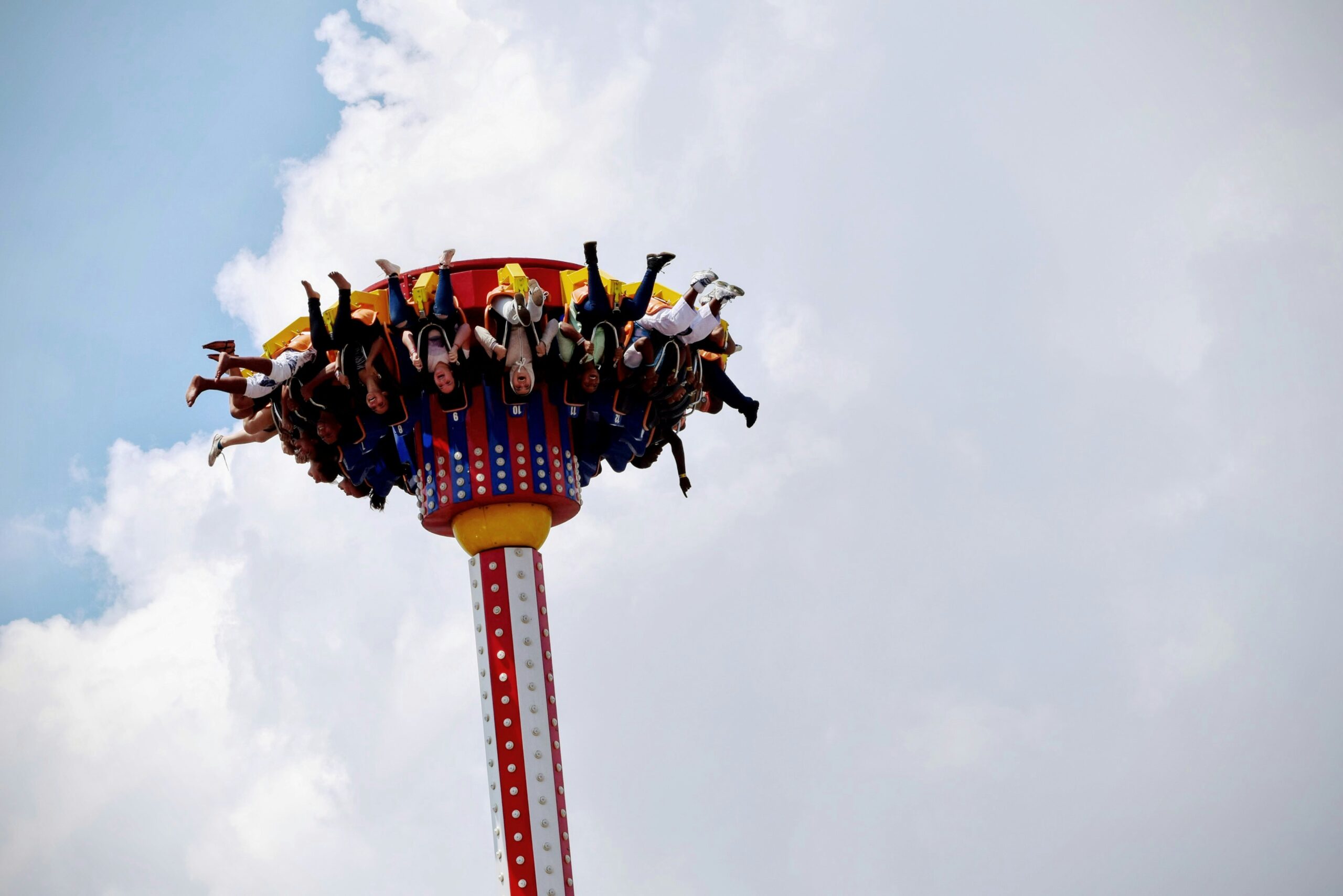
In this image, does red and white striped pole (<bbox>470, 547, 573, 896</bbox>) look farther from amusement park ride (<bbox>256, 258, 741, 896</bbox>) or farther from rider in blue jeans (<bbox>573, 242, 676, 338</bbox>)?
rider in blue jeans (<bbox>573, 242, 676, 338</bbox>)

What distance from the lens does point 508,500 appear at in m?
17.1

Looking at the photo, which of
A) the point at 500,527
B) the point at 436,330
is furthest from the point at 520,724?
the point at 436,330

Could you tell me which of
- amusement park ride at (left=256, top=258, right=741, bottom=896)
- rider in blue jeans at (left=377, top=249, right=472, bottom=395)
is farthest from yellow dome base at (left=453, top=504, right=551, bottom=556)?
rider in blue jeans at (left=377, top=249, right=472, bottom=395)

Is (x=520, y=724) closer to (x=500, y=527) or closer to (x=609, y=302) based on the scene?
(x=500, y=527)

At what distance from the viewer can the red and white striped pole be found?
16.0 meters

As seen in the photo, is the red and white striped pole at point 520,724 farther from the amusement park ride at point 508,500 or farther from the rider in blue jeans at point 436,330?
the rider in blue jeans at point 436,330

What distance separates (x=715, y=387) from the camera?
61.3 ft

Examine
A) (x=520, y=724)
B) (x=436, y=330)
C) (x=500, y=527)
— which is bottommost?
(x=520, y=724)

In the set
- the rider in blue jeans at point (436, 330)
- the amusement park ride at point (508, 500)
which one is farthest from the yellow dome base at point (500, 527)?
the rider in blue jeans at point (436, 330)

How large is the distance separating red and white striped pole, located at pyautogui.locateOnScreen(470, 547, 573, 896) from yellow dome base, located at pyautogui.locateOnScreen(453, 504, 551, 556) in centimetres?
8

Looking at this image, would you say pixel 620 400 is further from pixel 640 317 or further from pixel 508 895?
pixel 508 895

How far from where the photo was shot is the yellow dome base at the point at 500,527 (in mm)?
17141

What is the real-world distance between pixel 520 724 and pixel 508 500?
2.29m

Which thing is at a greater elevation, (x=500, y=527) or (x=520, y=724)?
(x=500, y=527)
